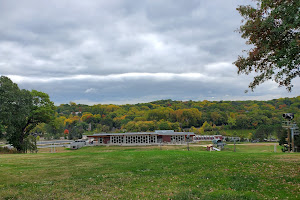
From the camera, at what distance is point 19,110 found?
30.7m

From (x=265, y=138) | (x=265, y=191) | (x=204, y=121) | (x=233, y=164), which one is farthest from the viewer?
(x=204, y=121)

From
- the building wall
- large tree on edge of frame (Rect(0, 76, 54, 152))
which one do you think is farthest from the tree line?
the building wall

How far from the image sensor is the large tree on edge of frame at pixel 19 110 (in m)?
28.8

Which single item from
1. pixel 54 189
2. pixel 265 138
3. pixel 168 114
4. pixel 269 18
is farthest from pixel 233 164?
pixel 168 114

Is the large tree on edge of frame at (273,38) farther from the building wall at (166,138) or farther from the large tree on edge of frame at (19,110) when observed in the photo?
the building wall at (166,138)

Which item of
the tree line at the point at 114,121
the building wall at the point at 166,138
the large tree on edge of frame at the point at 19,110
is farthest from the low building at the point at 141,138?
the large tree on edge of frame at the point at 19,110

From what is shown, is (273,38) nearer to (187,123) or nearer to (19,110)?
(19,110)

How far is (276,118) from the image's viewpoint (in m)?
97.2

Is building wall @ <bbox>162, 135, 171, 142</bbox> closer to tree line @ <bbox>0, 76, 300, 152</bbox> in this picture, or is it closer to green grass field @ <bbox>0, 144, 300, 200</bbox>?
tree line @ <bbox>0, 76, 300, 152</bbox>

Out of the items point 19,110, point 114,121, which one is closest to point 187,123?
point 114,121

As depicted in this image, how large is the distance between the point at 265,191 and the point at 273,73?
5.28 meters

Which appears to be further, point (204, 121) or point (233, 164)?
point (204, 121)

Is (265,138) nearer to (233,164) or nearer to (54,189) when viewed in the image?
(233,164)

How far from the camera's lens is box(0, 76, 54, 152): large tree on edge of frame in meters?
28.8
